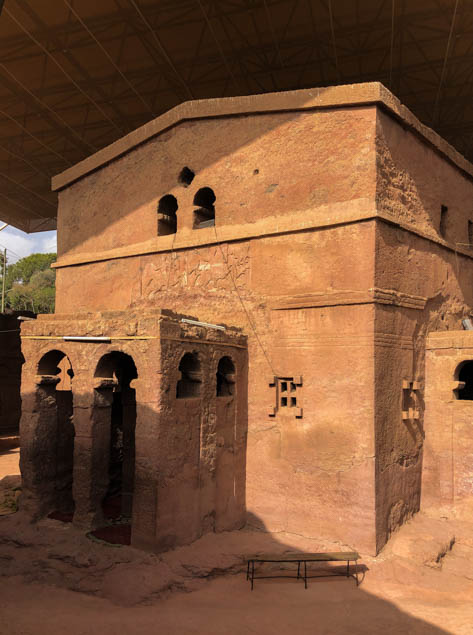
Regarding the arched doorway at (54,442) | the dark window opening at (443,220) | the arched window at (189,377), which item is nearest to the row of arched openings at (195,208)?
the arched window at (189,377)

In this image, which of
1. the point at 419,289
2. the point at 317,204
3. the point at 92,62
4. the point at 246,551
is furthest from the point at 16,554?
the point at 92,62

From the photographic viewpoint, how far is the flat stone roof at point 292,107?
9.92 meters

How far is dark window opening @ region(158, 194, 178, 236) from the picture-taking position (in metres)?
12.3

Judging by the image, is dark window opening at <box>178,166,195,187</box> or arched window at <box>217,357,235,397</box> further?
dark window opening at <box>178,166,195,187</box>

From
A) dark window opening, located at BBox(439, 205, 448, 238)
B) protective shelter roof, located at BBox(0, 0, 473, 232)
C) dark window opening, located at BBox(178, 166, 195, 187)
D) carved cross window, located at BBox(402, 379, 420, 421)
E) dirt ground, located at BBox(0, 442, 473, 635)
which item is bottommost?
dirt ground, located at BBox(0, 442, 473, 635)

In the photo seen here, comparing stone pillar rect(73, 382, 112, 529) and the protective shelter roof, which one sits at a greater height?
the protective shelter roof

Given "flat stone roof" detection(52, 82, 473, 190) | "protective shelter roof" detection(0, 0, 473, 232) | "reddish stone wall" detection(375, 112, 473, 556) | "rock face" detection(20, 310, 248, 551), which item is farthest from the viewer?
"protective shelter roof" detection(0, 0, 473, 232)

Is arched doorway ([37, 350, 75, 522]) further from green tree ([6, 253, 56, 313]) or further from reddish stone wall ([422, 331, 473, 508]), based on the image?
green tree ([6, 253, 56, 313])

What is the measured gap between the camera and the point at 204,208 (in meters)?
12.1

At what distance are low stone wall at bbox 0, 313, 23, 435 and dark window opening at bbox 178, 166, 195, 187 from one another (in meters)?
12.3

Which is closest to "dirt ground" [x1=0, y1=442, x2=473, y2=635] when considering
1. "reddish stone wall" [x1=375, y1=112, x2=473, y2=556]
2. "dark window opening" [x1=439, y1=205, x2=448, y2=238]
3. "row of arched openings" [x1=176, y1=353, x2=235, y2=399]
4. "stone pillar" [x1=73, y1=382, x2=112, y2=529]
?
"stone pillar" [x1=73, y1=382, x2=112, y2=529]

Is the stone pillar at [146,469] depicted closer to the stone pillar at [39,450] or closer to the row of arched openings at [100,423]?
the row of arched openings at [100,423]

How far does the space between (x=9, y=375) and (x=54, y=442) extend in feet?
41.1

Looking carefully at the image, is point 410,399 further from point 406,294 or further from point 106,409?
point 106,409
